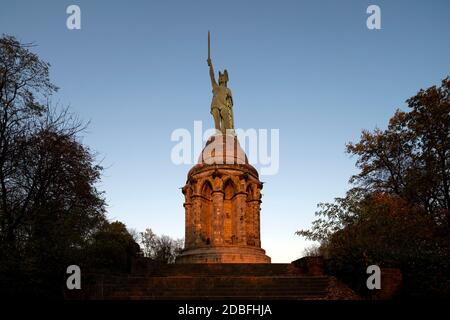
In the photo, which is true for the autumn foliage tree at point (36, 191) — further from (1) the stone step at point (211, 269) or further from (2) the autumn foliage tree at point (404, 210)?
(2) the autumn foliage tree at point (404, 210)

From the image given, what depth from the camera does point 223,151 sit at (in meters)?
25.2

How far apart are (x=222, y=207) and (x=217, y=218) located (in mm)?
792

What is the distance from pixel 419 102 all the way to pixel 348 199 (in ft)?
29.9

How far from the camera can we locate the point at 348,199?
2091 cm

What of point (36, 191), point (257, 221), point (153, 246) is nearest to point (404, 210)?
point (257, 221)

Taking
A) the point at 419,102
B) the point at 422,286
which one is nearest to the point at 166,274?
the point at 422,286

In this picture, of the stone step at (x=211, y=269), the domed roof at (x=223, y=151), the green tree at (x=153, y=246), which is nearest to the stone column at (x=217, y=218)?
the domed roof at (x=223, y=151)

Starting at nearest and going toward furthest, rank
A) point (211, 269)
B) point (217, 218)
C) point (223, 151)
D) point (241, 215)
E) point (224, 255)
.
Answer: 1. point (211, 269)
2. point (224, 255)
3. point (217, 218)
4. point (241, 215)
5. point (223, 151)

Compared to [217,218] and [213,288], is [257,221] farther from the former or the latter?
[213,288]

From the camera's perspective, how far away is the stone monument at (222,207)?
880 inches

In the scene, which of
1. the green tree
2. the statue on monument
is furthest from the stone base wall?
the green tree

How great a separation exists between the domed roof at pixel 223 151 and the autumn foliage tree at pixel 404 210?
21.7 ft

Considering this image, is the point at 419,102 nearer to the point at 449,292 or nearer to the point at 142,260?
the point at 449,292

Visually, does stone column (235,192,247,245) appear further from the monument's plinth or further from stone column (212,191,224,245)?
stone column (212,191,224,245)
